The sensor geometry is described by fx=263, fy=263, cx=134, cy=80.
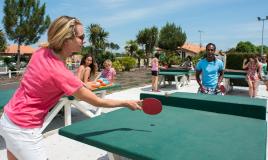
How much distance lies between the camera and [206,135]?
231 cm

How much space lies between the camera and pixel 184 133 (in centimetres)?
236

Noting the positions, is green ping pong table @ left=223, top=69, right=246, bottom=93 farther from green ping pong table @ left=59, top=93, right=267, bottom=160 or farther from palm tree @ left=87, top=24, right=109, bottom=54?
palm tree @ left=87, top=24, right=109, bottom=54

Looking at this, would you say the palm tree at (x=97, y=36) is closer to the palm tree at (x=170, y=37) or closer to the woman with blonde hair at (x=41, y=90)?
the palm tree at (x=170, y=37)

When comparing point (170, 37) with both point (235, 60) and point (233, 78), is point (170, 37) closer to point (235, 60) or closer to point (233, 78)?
point (235, 60)

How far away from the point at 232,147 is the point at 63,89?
4.38 ft

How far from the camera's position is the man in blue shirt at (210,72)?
4.89m

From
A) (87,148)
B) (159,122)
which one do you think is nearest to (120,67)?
(87,148)

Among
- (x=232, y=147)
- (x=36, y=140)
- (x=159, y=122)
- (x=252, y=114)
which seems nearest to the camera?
(x=36, y=140)

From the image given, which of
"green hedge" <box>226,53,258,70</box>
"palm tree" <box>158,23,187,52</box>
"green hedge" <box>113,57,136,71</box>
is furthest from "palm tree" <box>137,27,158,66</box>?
"green hedge" <box>226,53,258,70</box>

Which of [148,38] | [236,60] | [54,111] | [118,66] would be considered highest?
[148,38]

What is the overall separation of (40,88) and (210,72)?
3766 millimetres

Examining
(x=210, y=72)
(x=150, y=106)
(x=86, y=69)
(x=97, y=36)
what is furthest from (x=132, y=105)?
(x=97, y=36)

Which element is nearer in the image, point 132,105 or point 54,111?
point 132,105

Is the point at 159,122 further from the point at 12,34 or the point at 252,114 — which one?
the point at 12,34
